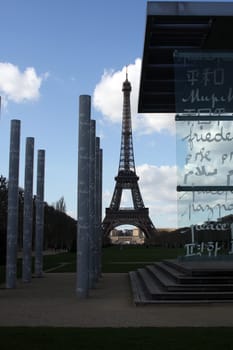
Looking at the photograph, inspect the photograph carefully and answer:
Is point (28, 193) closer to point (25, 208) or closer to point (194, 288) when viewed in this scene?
point (25, 208)

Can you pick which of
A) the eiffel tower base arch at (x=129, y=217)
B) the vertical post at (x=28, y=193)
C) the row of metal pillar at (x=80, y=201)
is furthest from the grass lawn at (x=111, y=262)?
the eiffel tower base arch at (x=129, y=217)

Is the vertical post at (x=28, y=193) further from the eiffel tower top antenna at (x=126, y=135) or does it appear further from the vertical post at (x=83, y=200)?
the eiffel tower top antenna at (x=126, y=135)

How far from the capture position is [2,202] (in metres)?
56.4

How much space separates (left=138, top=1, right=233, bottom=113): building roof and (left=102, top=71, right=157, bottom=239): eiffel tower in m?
95.9

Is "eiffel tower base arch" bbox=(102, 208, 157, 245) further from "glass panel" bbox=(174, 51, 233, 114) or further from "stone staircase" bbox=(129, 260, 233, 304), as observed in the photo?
"stone staircase" bbox=(129, 260, 233, 304)

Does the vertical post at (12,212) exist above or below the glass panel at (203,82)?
below

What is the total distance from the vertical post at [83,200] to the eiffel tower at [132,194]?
107 m
